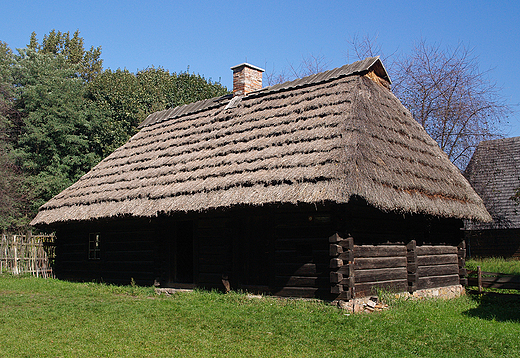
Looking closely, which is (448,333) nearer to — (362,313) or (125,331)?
(362,313)

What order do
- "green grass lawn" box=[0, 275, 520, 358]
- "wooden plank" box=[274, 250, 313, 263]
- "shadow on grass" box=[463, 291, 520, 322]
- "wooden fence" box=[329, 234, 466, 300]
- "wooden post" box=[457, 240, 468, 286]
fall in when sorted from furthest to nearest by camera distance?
"wooden post" box=[457, 240, 468, 286]
"wooden plank" box=[274, 250, 313, 263]
"shadow on grass" box=[463, 291, 520, 322]
"wooden fence" box=[329, 234, 466, 300]
"green grass lawn" box=[0, 275, 520, 358]

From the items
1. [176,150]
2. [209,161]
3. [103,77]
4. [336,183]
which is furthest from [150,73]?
[336,183]

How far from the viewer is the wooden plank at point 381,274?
9.95 meters

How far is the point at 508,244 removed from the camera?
75.2 ft

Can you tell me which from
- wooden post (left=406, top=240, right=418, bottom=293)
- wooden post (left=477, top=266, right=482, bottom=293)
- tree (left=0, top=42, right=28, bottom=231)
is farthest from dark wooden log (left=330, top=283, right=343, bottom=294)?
tree (left=0, top=42, right=28, bottom=231)

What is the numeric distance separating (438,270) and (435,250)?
1.78 feet

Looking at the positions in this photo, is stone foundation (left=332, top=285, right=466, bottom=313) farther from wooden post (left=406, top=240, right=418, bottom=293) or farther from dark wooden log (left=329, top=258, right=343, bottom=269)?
dark wooden log (left=329, top=258, right=343, bottom=269)

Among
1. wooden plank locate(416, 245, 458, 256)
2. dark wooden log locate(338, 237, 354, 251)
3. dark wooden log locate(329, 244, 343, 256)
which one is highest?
dark wooden log locate(338, 237, 354, 251)

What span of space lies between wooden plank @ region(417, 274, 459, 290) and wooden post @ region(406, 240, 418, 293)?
1.67ft

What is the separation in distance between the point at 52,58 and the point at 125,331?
2620 centimetres

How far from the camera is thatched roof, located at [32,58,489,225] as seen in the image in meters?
9.77

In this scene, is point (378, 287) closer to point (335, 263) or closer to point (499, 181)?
point (335, 263)

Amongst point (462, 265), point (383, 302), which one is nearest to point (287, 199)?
point (383, 302)

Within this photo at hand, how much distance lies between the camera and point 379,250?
10.7m
